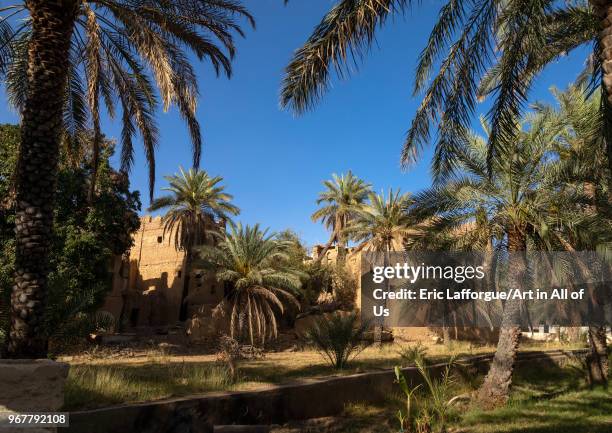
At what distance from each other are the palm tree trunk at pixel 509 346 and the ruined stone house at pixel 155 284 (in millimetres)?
19474

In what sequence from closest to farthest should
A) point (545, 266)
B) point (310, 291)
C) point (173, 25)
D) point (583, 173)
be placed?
point (173, 25)
point (583, 173)
point (545, 266)
point (310, 291)

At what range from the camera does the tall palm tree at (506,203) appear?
1259 centimetres

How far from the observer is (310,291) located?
32031mm

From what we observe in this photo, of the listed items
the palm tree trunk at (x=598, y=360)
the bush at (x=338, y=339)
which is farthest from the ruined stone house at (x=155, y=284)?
the palm tree trunk at (x=598, y=360)

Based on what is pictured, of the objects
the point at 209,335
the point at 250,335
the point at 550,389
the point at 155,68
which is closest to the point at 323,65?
the point at 155,68

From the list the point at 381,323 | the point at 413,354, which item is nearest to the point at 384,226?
the point at 381,323

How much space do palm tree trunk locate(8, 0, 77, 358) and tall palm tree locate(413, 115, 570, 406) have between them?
893 cm

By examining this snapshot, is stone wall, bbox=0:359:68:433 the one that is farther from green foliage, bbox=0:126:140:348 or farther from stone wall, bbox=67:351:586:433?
green foliage, bbox=0:126:140:348

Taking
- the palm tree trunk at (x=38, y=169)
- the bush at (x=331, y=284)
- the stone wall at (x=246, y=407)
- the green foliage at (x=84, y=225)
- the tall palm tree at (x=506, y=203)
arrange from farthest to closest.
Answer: the bush at (x=331, y=284), the green foliage at (x=84, y=225), the tall palm tree at (x=506, y=203), the stone wall at (x=246, y=407), the palm tree trunk at (x=38, y=169)

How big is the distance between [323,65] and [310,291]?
26.4 m

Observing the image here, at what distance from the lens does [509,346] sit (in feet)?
43.1

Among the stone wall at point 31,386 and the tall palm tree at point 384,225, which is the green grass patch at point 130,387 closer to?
the stone wall at point 31,386

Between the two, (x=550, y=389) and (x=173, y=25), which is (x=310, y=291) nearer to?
(x=550, y=389)

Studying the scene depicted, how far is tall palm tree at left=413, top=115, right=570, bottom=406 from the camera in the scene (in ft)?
41.3
